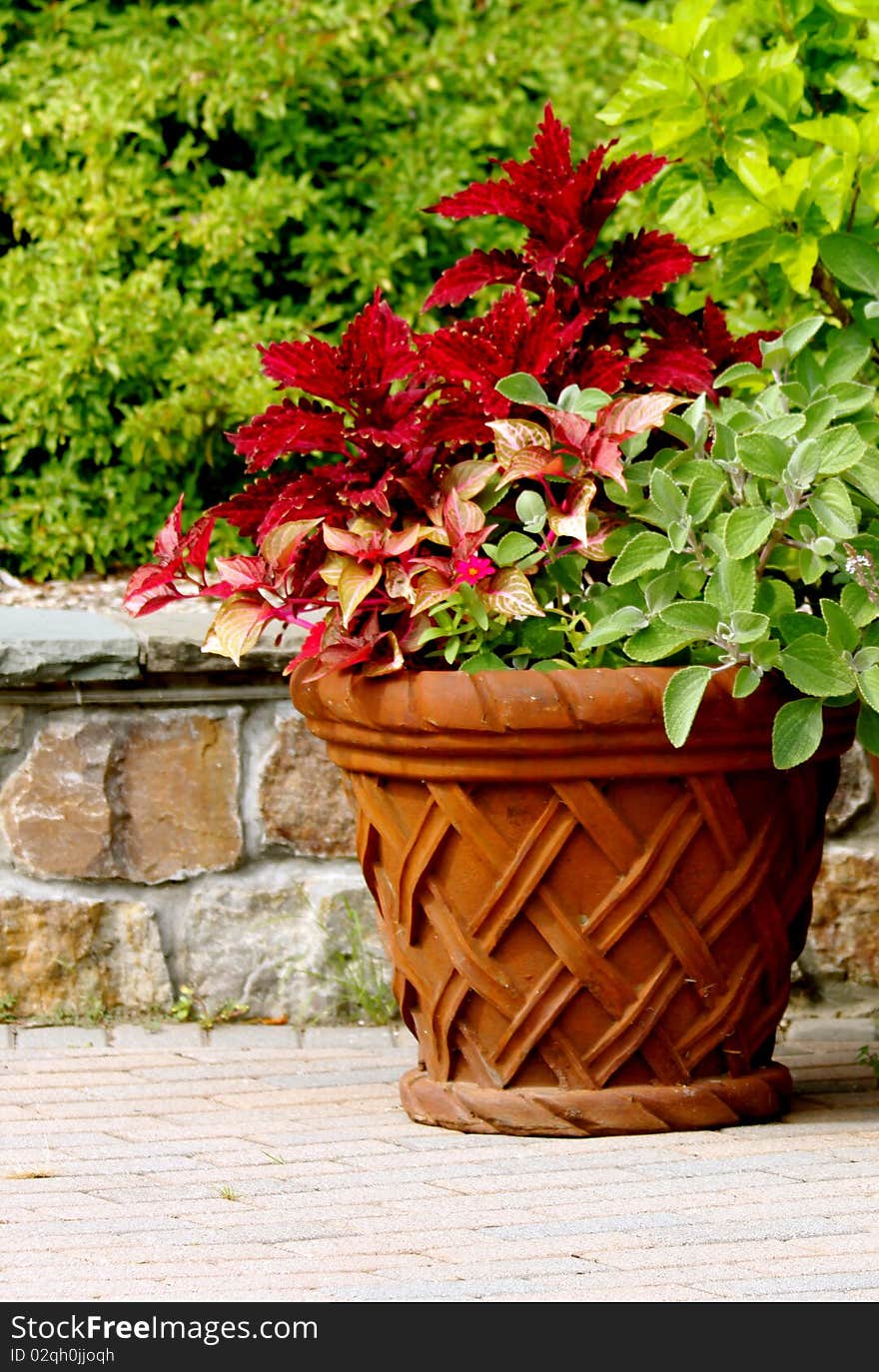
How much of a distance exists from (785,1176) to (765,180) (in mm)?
1468

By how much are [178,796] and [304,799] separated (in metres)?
0.22

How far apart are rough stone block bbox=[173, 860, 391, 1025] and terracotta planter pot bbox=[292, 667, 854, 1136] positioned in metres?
0.71

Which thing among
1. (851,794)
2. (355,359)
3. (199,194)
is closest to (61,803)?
(355,359)

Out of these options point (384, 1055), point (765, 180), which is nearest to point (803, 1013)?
point (384, 1055)

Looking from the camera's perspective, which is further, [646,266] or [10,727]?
[10,727]

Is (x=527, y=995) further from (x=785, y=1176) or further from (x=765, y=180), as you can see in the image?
(x=765, y=180)

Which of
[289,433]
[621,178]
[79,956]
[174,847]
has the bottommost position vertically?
[79,956]

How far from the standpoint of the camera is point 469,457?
9.02ft

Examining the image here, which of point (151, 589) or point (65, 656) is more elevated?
point (151, 589)

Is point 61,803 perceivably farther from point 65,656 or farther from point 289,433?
point 289,433

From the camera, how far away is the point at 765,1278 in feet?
6.23

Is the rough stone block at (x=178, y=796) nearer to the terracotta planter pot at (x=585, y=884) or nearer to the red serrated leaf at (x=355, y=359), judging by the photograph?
the terracotta planter pot at (x=585, y=884)

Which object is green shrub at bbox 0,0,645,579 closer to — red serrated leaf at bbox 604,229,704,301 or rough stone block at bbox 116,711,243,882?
rough stone block at bbox 116,711,243,882

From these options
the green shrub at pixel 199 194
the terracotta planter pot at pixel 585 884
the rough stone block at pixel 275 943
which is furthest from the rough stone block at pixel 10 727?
the green shrub at pixel 199 194
